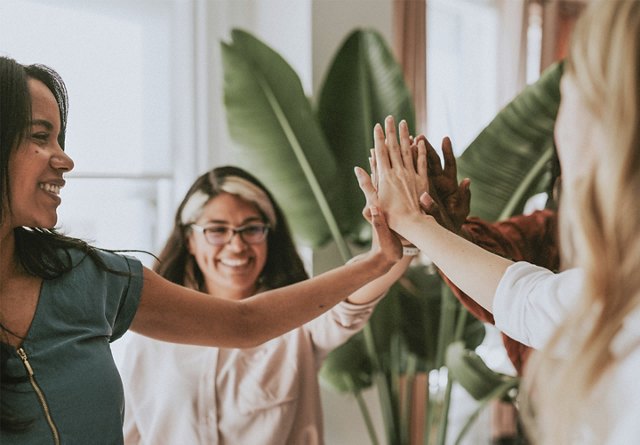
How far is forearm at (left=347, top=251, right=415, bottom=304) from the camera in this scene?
1526 mm

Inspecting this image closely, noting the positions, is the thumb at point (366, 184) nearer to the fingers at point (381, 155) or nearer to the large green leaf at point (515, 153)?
the fingers at point (381, 155)

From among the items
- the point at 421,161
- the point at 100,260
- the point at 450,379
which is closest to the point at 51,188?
the point at 100,260

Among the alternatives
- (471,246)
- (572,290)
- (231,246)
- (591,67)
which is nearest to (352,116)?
(231,246)

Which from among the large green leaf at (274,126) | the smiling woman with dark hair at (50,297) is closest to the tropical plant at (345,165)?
the large green leaf at (274,126)

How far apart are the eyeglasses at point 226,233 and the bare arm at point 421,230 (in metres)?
0.39

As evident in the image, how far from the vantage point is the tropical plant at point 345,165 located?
6.84 feet

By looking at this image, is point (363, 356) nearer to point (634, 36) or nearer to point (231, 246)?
point (231, 246)

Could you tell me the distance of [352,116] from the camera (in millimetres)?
2221

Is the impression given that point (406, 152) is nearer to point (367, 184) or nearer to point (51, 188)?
point (367, 184)

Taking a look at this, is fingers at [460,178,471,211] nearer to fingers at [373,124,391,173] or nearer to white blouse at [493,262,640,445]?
fingers at [373,124,391,173]

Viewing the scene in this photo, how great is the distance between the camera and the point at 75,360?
107 cm

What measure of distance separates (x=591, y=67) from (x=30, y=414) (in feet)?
2.83

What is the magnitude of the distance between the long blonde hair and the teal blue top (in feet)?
2.15

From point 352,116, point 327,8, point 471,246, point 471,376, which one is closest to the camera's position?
point 471,246
